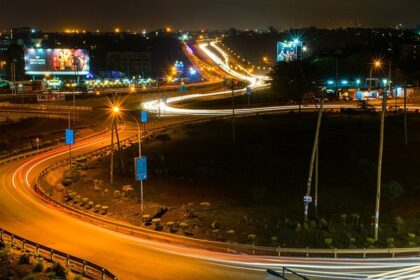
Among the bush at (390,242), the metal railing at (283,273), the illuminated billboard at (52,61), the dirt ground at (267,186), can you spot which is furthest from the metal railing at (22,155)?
the illuminated billboard at (52,61)

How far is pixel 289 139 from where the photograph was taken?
5803 centimetres

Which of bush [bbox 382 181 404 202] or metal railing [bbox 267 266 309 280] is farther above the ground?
bush [bbox 382 181 404 202]

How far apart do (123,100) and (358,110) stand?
176 feet

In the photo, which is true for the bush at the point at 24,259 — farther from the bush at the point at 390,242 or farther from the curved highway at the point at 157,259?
the bush at the point at 390,242

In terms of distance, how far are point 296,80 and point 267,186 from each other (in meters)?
57.2

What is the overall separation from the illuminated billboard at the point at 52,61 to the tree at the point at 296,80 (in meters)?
68.5

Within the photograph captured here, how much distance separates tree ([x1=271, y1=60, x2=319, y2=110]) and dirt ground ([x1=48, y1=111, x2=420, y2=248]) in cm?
2823

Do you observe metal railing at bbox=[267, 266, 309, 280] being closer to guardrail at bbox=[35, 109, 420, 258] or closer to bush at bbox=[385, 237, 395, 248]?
guardrail at bbox=[35, 109, 420, 258]

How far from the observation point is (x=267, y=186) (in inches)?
1483

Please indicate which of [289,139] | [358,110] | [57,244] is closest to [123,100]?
[358,110]

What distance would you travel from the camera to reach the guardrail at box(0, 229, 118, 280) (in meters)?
20.4

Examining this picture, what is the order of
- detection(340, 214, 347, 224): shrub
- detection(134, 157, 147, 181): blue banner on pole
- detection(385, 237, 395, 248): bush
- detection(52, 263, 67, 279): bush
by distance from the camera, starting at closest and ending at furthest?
detection(52, 263, 67, 279): bush < detection(385, 237, 395, 248): bush < detection(340, 214, 347, 224): shrub < detection(134, 157, 147, 181): blue banner on pole

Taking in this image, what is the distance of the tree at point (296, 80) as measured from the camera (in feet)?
300

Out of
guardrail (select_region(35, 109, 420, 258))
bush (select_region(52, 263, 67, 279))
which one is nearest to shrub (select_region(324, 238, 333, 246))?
guardrail (select_region(35, 109, 420, 258))
